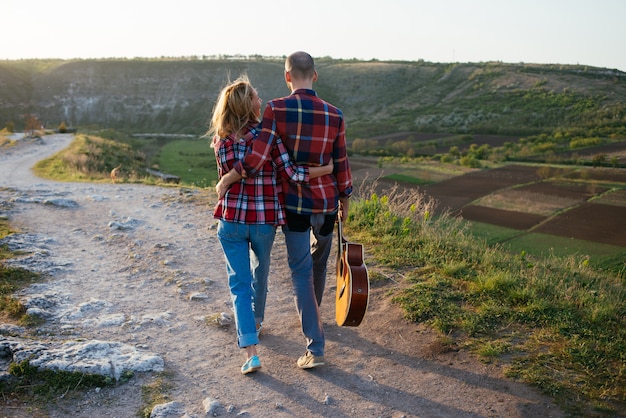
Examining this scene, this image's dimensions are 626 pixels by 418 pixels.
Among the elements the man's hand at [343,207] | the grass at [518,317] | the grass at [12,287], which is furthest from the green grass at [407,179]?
the man's hand at [343,207]

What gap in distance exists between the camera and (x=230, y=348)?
4738mm

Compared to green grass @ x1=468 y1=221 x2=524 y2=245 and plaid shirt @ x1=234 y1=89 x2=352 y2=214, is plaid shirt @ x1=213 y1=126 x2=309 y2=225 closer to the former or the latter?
plaid shirt @ x1=234 y1=89 x2=352 y2=214


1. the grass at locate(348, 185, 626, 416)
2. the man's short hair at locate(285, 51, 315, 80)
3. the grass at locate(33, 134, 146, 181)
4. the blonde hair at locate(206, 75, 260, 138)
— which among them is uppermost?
the man's short hair at locate(285, 51, 315, 80)

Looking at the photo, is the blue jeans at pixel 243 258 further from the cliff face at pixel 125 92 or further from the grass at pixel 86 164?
the cliff face at pixel 125 92

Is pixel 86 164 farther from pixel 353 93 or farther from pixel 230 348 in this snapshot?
pixel 353 93

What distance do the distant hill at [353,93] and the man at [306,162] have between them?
49.2 meters

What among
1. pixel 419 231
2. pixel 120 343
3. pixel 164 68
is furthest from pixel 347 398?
pixel 164 68

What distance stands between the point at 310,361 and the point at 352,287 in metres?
0.72

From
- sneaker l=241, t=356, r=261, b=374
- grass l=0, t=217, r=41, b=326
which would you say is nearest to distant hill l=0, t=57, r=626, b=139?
grass l=0, t=217, r=41, b=326

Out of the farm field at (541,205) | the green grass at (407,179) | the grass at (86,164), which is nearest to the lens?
the grass at (86,164)

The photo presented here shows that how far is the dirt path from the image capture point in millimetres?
3816

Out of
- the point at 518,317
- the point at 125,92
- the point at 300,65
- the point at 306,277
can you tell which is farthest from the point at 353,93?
the point at 306,277

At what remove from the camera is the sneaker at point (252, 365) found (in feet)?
13.6

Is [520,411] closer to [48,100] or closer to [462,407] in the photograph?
[462,407]
